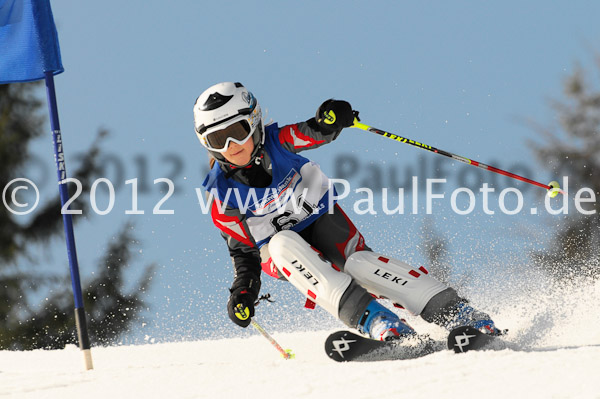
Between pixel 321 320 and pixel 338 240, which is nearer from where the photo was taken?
pixel 338 240

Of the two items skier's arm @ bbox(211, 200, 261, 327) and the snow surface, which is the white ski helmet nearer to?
skier's arm @ bbox(211, 200, 261, 327)

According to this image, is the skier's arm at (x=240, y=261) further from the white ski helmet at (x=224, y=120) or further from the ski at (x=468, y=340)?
the ski at (x=468, y=340)

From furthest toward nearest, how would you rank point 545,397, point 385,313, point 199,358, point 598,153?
point 598,153
point 199,358
point 385,313
point 545,397

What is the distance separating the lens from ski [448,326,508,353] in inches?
140

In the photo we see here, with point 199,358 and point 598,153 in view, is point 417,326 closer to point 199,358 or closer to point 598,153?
point 199,358

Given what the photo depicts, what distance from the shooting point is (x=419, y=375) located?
3072 mm

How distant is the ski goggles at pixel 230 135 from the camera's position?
13.8 ft

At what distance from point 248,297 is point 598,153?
13403 millimetres

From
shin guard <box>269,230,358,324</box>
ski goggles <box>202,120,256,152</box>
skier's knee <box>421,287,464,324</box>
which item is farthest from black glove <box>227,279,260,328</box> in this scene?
skier's knee <box>421,287,464,324</box>

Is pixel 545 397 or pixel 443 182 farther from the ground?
pixel 545 397

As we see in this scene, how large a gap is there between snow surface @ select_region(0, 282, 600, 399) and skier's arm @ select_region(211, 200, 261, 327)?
0.40m

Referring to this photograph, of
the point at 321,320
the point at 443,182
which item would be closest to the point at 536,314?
the point at 321,320

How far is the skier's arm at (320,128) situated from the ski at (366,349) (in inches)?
49.0

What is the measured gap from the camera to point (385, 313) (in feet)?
12.8
